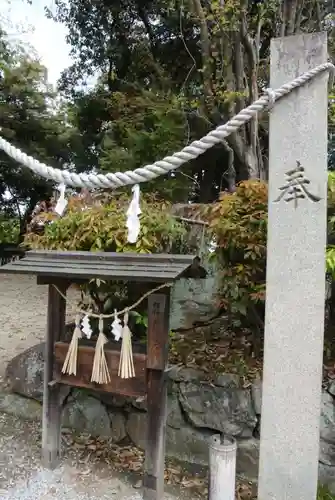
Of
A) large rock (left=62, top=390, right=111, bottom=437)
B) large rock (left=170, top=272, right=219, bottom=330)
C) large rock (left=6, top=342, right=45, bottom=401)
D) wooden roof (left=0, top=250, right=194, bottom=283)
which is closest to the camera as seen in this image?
wooden roof (left=0, top=250, right=194, bottom=283)

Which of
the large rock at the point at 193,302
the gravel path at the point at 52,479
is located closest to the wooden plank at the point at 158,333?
the gravel path at the point at 52,479

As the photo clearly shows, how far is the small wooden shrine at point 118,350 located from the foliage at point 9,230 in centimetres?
1397

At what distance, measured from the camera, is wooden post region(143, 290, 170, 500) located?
2570 mm

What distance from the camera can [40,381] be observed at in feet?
12.2

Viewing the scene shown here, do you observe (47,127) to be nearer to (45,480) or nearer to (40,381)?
(40,381)

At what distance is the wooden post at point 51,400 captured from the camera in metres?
2.89

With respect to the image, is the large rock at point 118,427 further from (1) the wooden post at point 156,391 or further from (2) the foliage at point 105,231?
(2) the foliage at point 105,231

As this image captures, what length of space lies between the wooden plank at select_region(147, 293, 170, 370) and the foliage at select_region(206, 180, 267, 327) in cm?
78

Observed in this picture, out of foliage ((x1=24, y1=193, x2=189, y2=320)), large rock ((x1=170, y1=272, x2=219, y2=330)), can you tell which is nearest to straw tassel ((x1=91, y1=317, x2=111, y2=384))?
foliage ((x1=24, y1=193, x2=189, y2=320))

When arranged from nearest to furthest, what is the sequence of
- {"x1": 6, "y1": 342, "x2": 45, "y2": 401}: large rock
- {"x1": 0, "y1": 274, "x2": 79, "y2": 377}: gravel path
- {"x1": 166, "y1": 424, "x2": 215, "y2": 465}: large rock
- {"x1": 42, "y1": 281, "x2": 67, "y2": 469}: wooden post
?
{"x1": 42, "y1": 281, "x2": 67, "y2": 469}: wooden post
{"x1": 166, "y1": 424, "x2": 215, "y2": 465}: large rock
{"x1": 6, "y1": 342, "x2": 45, "y2": 401}: large rock
{"x1": 0, "y1": 274, "x2": 79, "y2": 377}: gravel path

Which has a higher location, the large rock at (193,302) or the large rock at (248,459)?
the large rock at (193,302)

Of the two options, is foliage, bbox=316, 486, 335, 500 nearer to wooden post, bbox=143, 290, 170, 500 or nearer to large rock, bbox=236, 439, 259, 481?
large rock, bbox=236, 439, 259, 481

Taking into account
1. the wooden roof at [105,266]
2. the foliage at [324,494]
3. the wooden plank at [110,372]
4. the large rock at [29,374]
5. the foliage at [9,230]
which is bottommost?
the foliage at [324,494]

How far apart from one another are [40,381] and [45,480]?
1.09m
